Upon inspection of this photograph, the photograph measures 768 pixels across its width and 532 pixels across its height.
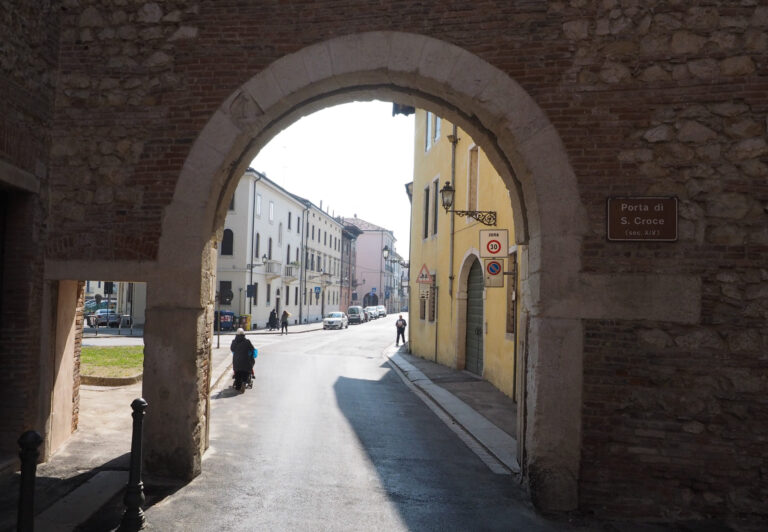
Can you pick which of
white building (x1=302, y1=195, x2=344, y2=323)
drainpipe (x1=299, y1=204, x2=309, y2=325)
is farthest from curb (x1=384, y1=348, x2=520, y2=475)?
white building (x1=302, y1=195, x2=344, y2=323)

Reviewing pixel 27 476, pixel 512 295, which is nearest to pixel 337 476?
pixel 27 476

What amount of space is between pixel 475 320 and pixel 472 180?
12.2ft

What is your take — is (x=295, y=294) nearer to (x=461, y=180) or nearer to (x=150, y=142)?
(x=461, y=180)

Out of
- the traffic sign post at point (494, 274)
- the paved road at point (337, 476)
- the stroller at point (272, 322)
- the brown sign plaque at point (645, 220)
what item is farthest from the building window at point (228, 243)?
the brown sign plaque at point (645, 220)

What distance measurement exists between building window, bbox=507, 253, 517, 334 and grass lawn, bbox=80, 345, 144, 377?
6.94 meters

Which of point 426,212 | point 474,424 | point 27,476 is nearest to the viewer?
point 27,476

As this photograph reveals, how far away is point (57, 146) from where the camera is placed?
5.81 m

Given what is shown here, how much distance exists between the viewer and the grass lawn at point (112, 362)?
37.8 feet

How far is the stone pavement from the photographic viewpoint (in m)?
4.70

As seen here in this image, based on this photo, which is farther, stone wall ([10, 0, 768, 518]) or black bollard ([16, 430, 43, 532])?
stone wall ([10, 0, 768, 518])

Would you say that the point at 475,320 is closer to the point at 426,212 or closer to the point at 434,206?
the point at 434,206

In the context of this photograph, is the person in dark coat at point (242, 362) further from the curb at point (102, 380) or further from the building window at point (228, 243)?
the building window at point (228, 243)

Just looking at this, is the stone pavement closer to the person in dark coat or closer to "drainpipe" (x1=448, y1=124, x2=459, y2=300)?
the person in dark coat

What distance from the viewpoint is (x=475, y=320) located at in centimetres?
1518
